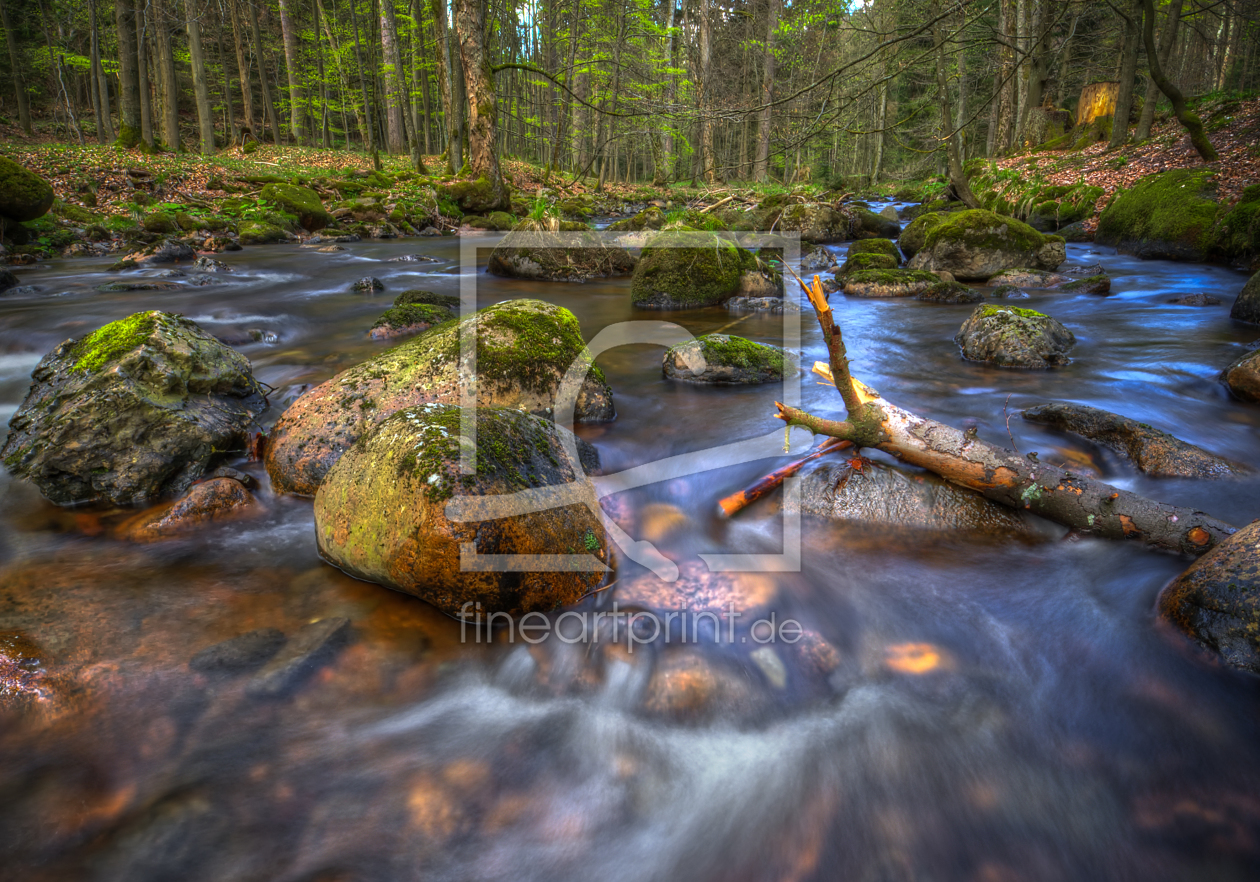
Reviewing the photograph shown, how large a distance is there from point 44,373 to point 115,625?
9.30 feet

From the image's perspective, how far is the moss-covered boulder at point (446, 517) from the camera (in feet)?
9.30

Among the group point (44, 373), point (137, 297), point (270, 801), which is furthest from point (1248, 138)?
point (137, 297)

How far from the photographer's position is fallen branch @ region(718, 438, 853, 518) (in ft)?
13.4

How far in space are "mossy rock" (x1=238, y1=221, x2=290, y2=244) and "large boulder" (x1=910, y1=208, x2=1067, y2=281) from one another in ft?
47.6

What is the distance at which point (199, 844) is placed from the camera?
211 cm

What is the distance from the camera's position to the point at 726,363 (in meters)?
6.24

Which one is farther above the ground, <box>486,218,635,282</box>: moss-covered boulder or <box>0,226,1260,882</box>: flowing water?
<box>486,218,635,282</box>: moss-covered boulder

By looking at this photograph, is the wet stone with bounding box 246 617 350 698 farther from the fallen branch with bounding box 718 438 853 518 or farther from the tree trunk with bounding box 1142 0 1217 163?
the tree trunk with bounding box 1142 0 1217 163

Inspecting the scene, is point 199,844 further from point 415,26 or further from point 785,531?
point 415,26

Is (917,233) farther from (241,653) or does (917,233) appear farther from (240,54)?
(240,54)

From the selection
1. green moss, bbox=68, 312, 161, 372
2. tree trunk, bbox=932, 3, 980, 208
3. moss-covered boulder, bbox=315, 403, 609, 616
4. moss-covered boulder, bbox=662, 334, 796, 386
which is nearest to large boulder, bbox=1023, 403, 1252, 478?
tree trunk, bbox=932, 3, 980, 208

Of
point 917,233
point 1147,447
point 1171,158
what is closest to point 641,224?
point 917,233

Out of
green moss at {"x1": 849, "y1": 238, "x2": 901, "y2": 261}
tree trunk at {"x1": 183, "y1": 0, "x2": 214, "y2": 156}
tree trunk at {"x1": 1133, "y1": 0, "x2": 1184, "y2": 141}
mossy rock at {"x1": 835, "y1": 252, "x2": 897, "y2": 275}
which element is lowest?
mossy rock at {"x1": 835, "y1": 252, "x2": 897, "y2": 275}

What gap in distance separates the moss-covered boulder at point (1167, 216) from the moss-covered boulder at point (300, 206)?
60.7 feet
